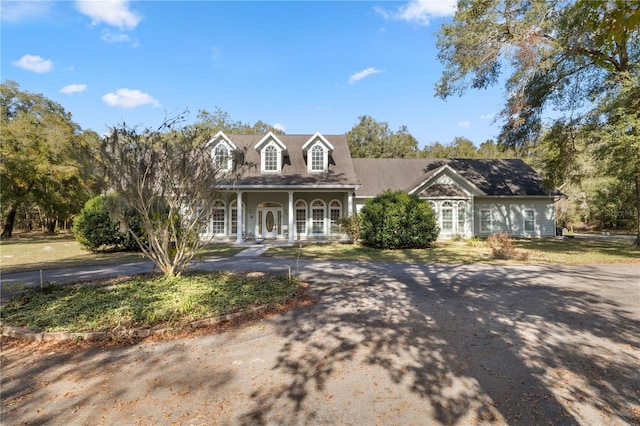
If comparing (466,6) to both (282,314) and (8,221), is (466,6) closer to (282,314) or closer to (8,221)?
(282,314)

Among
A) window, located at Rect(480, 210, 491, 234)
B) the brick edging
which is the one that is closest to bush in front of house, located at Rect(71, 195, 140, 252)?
the brick edging

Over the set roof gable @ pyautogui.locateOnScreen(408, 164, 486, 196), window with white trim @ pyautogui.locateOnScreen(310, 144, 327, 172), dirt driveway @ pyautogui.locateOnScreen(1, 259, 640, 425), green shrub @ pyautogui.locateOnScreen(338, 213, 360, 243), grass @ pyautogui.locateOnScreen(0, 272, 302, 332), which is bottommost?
dirt driveway @ pyautogui.locateOnScreen(1, 259, 640, 425)

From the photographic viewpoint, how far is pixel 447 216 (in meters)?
22.9

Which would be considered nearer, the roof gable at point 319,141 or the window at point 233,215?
the roof gable at point 319,141

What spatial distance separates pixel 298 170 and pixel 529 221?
56.7 feet

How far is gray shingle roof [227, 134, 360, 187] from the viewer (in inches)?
816

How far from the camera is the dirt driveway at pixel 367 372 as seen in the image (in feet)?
10.6

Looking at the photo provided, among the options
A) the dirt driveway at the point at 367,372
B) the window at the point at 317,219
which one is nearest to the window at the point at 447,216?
the window at the point at 317,219

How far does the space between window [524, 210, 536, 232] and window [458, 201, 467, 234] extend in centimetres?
530

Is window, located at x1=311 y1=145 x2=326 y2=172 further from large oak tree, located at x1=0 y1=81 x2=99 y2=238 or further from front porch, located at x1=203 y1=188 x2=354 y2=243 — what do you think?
large oak tree, located at x1=0 y1=81 x2=99 y2=238

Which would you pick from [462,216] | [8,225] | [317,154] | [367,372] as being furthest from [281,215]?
[8,225]

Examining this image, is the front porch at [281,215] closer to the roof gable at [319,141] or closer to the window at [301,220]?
the window at [301,220]

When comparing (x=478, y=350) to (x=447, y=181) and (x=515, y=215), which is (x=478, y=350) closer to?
(x=447, y=181)

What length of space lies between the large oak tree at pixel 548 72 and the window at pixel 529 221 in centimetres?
647
